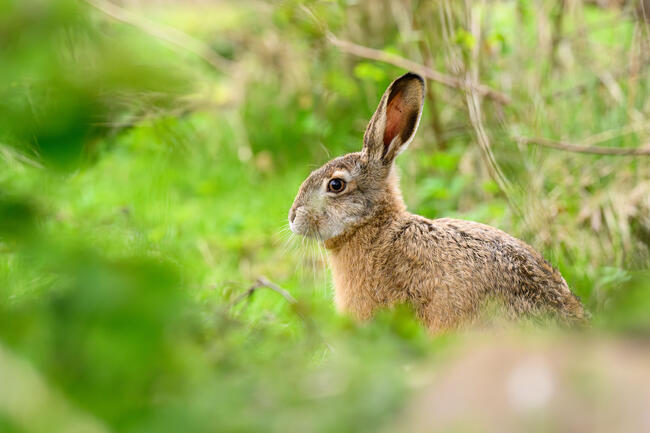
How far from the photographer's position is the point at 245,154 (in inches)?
269

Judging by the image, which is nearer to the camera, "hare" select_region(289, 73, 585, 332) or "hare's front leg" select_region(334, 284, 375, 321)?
"hare" select_region(289, 73, 585, 332)

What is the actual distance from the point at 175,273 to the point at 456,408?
505mm

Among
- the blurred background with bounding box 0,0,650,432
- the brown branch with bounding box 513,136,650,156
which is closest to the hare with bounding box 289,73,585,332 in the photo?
the blurred background with bounding box 0,0,650,432

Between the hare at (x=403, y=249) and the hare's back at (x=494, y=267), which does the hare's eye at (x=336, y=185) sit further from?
the hare's back at (x=494, y=267)

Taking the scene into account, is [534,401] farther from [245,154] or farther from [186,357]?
[245,154]

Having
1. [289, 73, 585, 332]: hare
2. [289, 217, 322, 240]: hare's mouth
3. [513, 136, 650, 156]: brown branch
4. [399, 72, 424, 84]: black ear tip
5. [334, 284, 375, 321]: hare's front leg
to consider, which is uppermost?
[399, 72, 424, 84]: black ear tip

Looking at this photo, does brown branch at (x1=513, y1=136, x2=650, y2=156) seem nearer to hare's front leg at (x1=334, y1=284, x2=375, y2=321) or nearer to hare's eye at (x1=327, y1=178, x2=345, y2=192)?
hare's eye at (x1=327, y1=178, x2=345, y2=192)

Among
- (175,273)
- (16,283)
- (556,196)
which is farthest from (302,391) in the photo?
(556,196)

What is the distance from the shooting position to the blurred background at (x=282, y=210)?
1.03m

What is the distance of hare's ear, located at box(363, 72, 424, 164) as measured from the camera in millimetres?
3791

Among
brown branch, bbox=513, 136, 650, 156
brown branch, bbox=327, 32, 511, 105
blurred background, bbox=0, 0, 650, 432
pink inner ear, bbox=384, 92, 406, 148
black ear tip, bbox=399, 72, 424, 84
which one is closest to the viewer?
blurred background, bbox=0, 0, 650, 432

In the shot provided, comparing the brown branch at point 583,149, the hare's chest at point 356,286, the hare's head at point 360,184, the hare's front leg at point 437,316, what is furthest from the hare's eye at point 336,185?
the brown branch at point 583,149

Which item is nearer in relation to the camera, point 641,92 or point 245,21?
point 641,92

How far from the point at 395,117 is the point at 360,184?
0.39m
